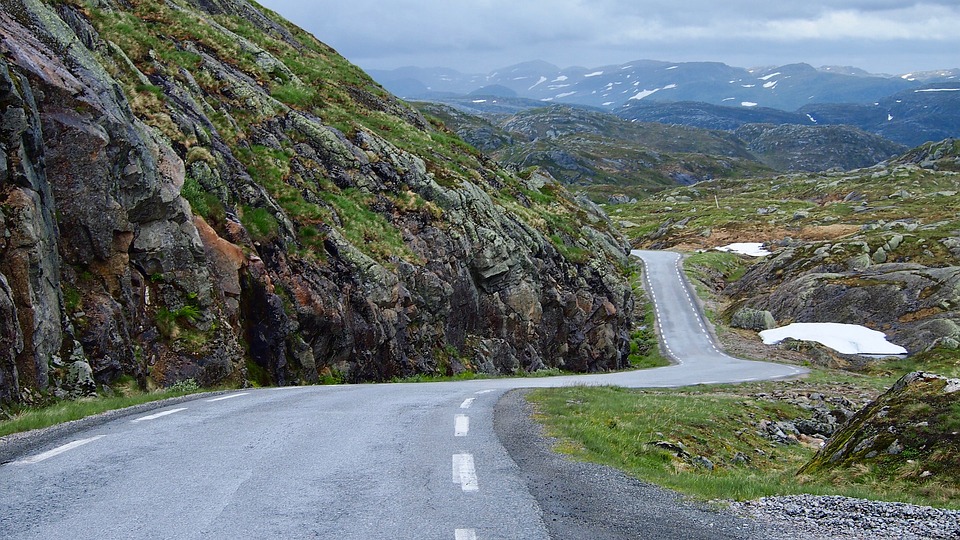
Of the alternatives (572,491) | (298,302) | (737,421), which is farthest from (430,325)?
(572,491)

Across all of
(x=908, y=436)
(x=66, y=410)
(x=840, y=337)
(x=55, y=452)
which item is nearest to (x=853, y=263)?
(x=840, y=337)

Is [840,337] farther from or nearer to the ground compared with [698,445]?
nearer to the ground

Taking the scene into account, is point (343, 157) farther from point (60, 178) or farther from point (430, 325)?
point (60, 178)

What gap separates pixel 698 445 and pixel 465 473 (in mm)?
6998

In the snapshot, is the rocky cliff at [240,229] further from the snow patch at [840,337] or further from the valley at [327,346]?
the snow patch at [840,337]

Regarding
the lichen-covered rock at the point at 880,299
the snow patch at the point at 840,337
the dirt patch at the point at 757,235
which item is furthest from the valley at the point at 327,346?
the dirt patch at the point at 757,235

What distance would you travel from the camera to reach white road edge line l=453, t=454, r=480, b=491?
25.2 ft

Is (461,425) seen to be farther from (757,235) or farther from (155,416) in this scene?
(757,235)

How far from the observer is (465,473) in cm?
818

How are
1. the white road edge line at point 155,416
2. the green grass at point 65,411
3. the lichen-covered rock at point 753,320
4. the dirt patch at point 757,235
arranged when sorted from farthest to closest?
the dirt patch at point 757,235
the lichen-covered rock at point 753,320
the white road edge line at point 155,416
the green grass at point 65,411

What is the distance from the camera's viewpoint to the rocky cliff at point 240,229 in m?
15.8

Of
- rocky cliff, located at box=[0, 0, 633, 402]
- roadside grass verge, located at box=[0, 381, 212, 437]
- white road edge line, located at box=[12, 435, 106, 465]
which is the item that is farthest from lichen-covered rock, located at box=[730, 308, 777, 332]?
white road edge line, located at box=[12, 435, 106, 465]

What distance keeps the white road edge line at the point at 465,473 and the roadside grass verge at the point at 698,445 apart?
171 centimetres

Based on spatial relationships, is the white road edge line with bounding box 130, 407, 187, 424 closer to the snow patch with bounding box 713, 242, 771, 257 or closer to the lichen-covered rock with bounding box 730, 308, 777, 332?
the lichen-covered rock with bounding box 730, 308, 777, 332
